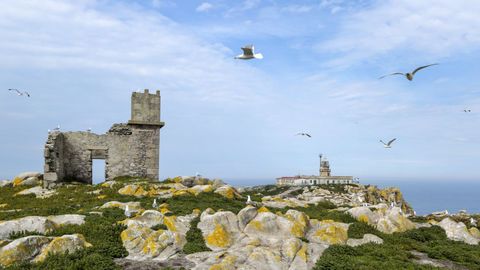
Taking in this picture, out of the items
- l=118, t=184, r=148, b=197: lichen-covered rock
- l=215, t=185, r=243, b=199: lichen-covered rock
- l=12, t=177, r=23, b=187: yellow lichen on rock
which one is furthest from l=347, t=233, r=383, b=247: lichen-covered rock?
l=12, t=177, r=23, b=187: yellow lichen on rock

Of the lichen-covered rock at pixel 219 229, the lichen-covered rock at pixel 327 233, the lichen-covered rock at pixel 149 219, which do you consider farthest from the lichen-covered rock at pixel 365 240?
the lichen-covered rock at pixel 149 219

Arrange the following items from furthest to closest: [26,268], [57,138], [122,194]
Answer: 1. [57,138]
2. [122,194]
3. [26,268]

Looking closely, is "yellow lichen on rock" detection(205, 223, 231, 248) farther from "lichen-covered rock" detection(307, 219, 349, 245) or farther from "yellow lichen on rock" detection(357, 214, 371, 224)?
"yellow lichen on rock" detection(357, 214, 371, 224)

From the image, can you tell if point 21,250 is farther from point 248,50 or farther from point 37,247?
point 248,50

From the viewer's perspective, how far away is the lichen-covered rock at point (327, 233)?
58.1 feet

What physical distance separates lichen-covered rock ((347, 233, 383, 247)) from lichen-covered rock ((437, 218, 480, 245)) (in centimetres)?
626

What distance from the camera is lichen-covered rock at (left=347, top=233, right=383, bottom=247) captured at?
17.9 meters

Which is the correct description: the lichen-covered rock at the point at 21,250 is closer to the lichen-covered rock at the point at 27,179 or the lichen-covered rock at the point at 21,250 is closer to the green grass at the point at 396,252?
the green grass at the point at 396,252

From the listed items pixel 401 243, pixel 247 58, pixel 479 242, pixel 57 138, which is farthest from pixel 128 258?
pixel 57 138

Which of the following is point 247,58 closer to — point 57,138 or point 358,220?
point 358,220

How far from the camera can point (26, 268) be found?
12758 mm

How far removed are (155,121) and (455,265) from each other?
31.9 m

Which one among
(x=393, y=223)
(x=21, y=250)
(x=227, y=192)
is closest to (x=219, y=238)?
(x=21, y=250)

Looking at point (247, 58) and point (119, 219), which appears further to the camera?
point (119, 219)
